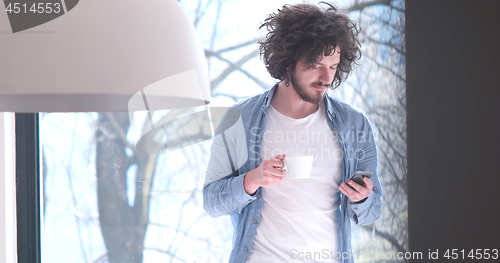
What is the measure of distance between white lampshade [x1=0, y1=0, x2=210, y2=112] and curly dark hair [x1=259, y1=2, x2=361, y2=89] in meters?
0.93

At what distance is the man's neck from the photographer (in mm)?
1248

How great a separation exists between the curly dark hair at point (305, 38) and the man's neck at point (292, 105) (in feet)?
0.21

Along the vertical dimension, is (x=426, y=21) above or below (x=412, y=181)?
above

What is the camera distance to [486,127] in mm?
1491

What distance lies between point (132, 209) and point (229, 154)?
2.61 ft

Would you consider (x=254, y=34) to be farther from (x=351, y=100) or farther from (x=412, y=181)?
(x=412, y=181)

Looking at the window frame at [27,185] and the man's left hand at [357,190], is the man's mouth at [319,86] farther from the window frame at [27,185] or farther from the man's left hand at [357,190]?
the window frame at [27,185]

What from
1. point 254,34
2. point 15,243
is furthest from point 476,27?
point 15,243

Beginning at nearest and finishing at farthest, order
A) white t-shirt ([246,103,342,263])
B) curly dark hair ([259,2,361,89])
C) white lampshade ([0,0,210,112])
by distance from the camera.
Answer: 1. white lampshade ([0,0,210,112])
2. white t-shirt ([246,103,342,263])
3. curly dark hair ([259,2,361,89])

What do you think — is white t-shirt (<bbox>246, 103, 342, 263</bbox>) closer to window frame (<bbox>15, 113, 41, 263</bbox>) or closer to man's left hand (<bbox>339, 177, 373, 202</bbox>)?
man's left hand (<bbox>339, 177, 373, 202</bbox>)

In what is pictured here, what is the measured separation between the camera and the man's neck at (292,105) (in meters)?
1.25

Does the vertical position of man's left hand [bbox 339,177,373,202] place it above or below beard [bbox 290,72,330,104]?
below

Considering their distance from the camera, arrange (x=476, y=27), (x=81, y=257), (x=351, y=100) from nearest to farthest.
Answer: (x=476, y=27), (x=351, y=100), (x=81, y=257)

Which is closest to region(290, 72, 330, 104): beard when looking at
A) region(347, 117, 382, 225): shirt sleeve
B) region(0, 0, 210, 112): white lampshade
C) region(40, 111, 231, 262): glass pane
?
region(347, 117, 382, 225): shirt sleeve
